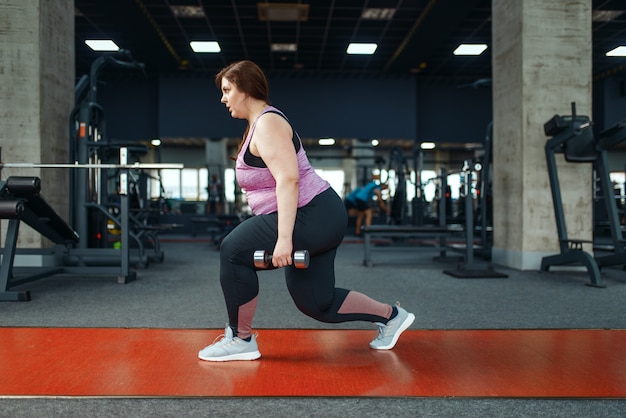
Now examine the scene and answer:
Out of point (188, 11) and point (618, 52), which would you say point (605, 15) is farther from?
point (188, 11)

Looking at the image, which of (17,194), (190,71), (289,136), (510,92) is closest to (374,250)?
(510,92)

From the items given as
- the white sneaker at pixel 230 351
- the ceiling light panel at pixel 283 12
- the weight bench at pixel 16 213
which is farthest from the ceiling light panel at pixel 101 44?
the white sneaker at pixel 230 351

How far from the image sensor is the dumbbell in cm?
173

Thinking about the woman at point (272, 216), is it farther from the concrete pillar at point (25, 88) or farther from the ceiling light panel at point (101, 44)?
the ceiling light panel at point (101, 44)

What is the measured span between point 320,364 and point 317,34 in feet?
29.4

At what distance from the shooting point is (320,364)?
200 centimetres

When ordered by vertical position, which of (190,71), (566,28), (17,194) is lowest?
(17,194)

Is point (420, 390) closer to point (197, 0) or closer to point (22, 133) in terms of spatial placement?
point (22, 133)

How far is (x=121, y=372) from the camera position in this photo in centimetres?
188

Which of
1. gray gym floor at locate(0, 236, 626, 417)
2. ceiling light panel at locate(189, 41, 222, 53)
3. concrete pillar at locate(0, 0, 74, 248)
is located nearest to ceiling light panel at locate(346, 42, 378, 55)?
ceiling light panel at locate(189, 41, 222, 53)

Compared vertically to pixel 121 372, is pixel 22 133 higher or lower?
higher

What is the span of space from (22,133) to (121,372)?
3565mm

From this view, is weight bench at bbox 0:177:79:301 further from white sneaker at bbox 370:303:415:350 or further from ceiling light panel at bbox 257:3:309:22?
ceiling light panel at bbox 257:3:309:22

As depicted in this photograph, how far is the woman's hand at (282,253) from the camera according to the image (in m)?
1.77
